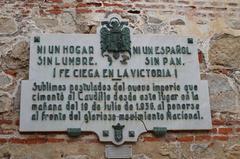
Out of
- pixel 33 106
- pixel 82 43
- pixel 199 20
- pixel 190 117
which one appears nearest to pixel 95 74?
pixel 82 43

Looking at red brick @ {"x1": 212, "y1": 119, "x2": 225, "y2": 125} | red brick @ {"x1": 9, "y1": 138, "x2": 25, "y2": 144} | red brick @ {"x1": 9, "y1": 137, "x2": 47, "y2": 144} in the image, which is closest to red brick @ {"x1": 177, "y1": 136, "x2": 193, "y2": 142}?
red brick @ {"x1": 212, "y1": 119, "x2": 225, "y2": 125}

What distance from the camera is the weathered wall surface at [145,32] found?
411 centimetres

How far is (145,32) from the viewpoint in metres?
4.62

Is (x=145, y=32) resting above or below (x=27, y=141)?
above

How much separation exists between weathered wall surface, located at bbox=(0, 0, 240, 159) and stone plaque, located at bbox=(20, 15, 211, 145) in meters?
0.09

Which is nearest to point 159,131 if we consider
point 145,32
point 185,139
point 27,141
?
point 185,139

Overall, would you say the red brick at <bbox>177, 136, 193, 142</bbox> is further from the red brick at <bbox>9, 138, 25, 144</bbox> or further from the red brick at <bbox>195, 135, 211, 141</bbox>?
the red brick at <bbox>9, 138, 25, 144</bbox>

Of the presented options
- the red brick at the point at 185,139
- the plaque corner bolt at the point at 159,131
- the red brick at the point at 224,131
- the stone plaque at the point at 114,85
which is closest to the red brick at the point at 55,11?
the stone plaque at the point at 114,85

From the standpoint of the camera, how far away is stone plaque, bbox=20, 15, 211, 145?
4164 millimetres

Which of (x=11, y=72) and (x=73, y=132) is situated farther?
(x=11, y=72)

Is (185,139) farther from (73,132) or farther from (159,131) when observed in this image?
(73,132)

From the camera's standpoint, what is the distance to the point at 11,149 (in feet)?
13.3

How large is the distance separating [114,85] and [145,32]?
67cm

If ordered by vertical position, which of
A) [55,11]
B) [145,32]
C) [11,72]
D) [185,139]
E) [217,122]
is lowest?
[185,139]
